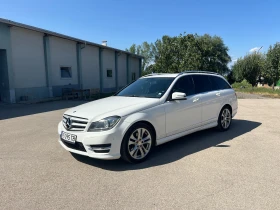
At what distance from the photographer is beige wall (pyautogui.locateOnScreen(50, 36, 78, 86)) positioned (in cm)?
1691

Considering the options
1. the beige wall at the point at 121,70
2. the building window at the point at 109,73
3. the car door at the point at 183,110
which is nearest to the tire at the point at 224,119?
the car door at the point at 183,110

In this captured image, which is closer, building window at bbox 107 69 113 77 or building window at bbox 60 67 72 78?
building window at bbox 60 67 72 78

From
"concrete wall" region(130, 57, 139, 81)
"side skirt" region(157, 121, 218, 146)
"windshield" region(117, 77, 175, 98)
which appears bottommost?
"side skirt" region(157, 121, 218, 146)

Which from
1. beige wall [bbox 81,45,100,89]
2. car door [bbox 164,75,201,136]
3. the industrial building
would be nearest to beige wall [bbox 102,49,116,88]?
the industrial building

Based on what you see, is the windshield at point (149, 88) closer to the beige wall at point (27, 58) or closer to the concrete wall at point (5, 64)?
the concrete wall at point (5, 64)

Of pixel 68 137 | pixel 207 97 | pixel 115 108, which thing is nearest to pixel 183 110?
pixel 207 97

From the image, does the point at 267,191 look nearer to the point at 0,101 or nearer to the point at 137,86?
the point at 137,86

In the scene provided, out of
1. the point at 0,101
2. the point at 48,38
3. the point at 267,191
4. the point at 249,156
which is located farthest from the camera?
the point at 48,38

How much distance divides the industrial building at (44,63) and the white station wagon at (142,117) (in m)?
10.8

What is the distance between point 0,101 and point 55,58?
468cm

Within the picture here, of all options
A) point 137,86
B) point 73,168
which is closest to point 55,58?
point 137,86

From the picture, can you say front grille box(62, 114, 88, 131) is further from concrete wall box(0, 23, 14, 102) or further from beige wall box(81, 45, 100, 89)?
beige wall box(81, 45, 100, 89)

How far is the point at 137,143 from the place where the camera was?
439 centimetres

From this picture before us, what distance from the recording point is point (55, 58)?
1705 centimetres
